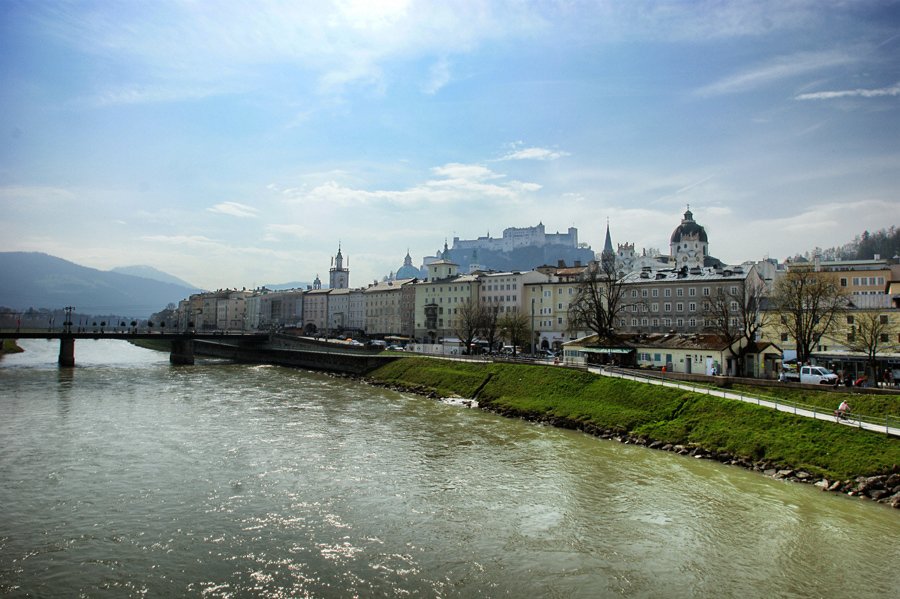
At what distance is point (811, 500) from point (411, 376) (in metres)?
43.4

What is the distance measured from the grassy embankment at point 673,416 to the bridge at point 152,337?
47.5 metres

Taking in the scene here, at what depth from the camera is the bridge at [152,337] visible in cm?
7694

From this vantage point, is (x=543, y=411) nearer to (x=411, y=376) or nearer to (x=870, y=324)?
(x=411, y=376)

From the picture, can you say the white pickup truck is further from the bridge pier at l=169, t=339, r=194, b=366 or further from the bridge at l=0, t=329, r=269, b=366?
the bridge pier at l=169, t=339, r=194, b=366

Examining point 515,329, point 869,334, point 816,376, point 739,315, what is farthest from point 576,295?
point 816,376

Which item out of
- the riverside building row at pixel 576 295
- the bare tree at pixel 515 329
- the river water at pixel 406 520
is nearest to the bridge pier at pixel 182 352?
the riverside building row at pixel 576 295

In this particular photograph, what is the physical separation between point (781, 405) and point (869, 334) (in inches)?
831

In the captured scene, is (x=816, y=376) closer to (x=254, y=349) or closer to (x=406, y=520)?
(x=406, y=520)

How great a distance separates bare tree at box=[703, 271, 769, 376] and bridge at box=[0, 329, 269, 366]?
70633 millimetres

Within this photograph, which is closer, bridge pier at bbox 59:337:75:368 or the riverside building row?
the riverside building row

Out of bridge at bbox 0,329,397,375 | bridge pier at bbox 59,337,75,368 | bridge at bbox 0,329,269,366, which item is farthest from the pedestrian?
bridge pier at bbox 59,337,75,368

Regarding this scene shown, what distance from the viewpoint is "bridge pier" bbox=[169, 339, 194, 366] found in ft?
291

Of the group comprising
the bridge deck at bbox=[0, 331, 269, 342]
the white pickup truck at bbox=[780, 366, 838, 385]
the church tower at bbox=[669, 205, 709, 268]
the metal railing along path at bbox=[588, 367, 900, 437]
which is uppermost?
the church tower at bbox=[669, 205, 709, 268]

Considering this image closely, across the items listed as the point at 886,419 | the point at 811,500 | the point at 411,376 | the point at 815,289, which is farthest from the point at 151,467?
the point at 815,289
